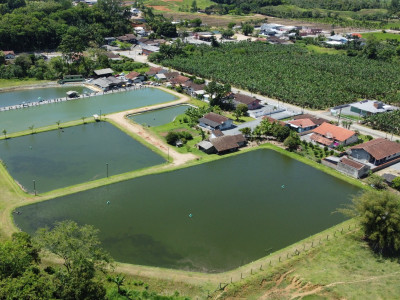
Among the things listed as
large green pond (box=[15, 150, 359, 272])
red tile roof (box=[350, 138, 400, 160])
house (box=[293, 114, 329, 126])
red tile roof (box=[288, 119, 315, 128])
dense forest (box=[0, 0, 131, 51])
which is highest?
dense forest (box=[0, 0, 131, 51])

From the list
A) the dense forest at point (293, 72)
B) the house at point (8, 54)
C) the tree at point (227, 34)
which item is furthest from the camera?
the tree at point (227, 34)

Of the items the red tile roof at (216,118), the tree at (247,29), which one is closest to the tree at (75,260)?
the red tile roof at (216,118)

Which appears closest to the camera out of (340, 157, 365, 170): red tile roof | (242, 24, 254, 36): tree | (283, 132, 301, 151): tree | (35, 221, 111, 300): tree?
(35, 221, 111, 300): tree

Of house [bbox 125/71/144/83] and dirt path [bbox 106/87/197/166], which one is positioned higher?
house [bbox 125/71/144/83]

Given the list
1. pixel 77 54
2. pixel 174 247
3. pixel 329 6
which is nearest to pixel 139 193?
pixel 174 247

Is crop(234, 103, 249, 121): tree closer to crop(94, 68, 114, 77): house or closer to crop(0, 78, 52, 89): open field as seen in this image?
crop(94, 68, 114, 77): house

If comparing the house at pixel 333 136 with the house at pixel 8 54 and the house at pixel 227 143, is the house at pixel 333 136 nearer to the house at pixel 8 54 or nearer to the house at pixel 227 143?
the house at pixel 227 143

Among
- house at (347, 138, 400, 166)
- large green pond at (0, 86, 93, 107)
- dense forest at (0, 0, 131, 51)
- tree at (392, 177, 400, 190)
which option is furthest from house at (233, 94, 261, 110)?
dense forest at (0, 0, 131, 51)
